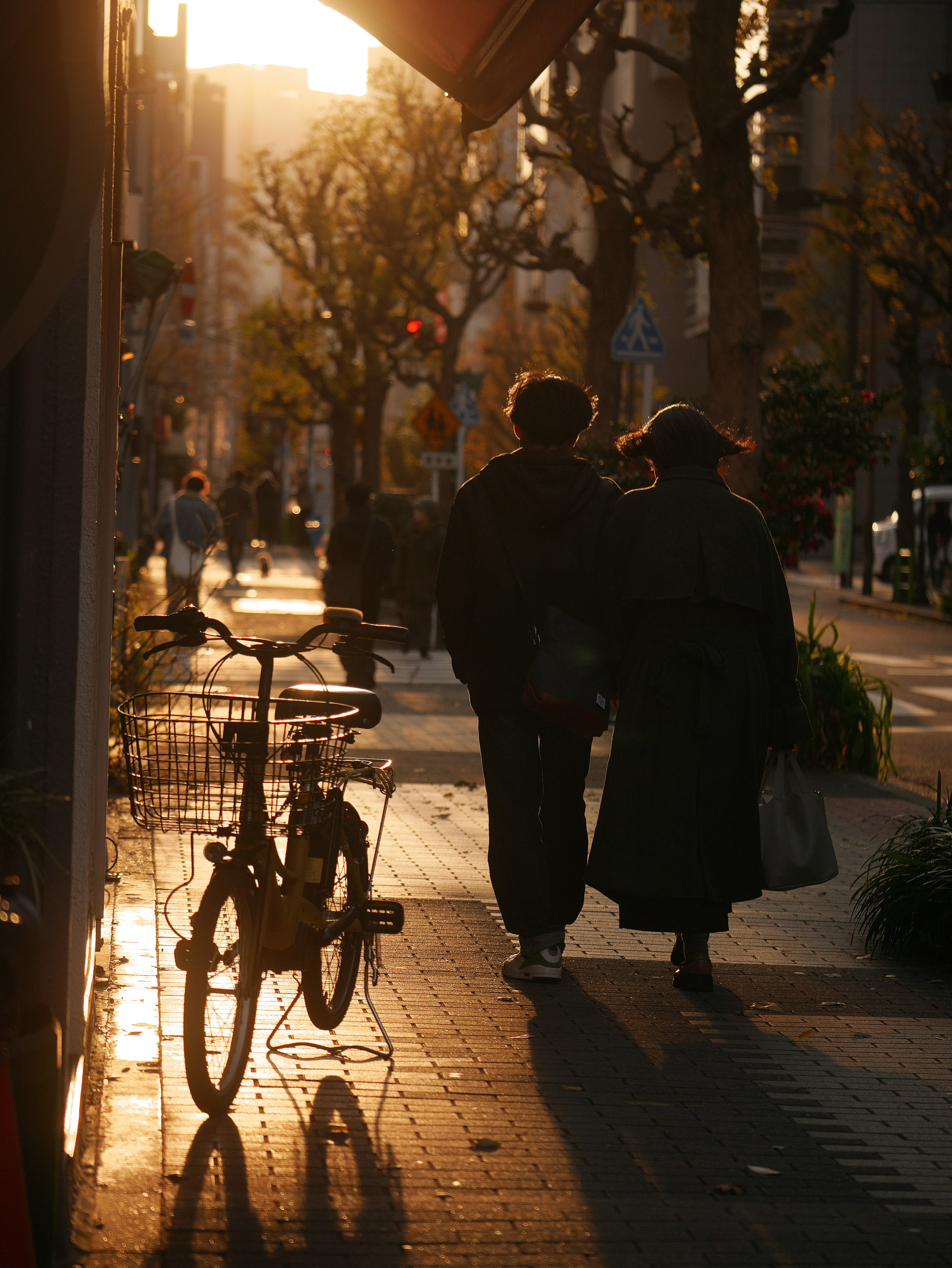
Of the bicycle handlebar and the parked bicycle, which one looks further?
the bicycle handlebar

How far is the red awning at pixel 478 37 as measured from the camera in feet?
17.2

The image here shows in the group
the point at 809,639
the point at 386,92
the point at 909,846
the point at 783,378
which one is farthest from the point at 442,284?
the point at 909,846

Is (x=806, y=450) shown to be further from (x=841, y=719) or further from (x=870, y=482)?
(x=870, y=482)

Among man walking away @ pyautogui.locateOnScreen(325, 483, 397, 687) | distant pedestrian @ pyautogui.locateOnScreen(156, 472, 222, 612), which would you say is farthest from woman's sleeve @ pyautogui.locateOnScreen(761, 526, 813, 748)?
distant pedestrian @ pyautogui.locateOnScreen(156, 472, 222, 612)

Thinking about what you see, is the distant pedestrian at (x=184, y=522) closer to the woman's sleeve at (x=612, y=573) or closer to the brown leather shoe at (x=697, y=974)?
the woman's sleeve at (x=612, y=573)

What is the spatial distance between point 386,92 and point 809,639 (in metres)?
27.8

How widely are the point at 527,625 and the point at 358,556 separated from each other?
948 cm

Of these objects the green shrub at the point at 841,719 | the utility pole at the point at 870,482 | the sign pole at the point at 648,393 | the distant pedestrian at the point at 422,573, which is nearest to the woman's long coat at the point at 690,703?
the green shrub at the point at 841,719

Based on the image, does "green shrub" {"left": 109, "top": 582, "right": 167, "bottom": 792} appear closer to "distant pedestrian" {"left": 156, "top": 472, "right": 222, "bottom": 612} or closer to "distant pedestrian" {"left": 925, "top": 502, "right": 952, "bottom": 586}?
"distant pedestrian" {"left": 156, "top": 472, "right": 222, "bottom": 612}

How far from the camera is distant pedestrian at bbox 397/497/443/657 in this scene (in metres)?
19.7

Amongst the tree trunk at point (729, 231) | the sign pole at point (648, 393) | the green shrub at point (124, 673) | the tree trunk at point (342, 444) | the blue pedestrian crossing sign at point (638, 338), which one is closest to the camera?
the green shrub at point (124, 673)

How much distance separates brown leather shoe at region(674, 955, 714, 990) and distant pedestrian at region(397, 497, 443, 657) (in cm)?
1337

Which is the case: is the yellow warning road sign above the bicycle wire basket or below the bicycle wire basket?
above

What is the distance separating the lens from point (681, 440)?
6.09 meters
